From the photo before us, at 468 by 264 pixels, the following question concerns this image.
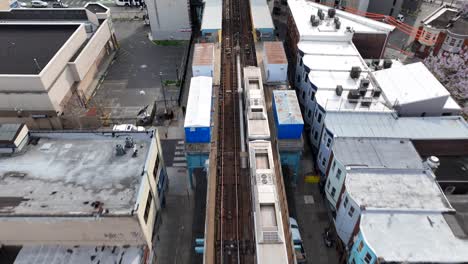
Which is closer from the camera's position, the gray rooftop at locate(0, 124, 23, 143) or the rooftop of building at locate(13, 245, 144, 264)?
the rooftop of building at locate(13, 245, 144, 264)

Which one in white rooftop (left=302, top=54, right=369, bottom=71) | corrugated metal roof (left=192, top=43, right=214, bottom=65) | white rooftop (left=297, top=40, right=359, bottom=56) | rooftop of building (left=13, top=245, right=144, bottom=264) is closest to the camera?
rooftop of building (left=13, top=245, right=144, bottom=264)

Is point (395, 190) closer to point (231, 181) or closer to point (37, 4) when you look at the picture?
point (231, 181)

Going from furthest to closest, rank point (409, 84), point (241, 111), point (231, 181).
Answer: point (241, 111) → point (409, 84) → point (231, 181)

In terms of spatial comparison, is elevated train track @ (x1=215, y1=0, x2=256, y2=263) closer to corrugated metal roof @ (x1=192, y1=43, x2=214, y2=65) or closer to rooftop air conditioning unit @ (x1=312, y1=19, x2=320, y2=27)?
corrugated metal roof @ (x1=192, y1=43, x2=214, y2=65)

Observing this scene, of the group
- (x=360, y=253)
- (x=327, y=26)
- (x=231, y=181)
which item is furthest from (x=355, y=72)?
(x=360, y=253)

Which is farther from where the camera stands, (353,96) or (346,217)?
(353,96)

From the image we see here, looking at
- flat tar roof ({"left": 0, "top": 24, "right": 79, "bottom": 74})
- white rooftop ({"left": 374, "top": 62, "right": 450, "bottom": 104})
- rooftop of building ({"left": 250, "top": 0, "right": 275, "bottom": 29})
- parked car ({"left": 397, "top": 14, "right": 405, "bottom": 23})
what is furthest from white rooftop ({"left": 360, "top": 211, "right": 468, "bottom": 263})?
parked car ({"left": 397, "top": 14, "right": 405, "bottom": 23})
